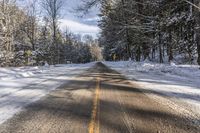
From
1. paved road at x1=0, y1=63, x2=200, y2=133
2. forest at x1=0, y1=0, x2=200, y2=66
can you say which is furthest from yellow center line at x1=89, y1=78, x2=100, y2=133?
forest at x1=0, y1=0, x2=200, y2=66

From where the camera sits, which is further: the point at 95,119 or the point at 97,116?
the point at 97,116

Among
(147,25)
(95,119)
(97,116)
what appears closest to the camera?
(95,119)

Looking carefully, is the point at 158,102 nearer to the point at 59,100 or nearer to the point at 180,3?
the point at 59,100

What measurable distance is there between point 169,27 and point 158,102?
15.5 m

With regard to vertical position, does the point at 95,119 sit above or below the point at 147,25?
below

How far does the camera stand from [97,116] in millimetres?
7801

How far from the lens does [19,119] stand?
24.9 ft

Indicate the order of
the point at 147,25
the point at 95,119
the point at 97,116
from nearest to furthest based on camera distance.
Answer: the point at 95,119 < the point at 97,116 < the point at 147,25

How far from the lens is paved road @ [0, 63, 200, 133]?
6652mm

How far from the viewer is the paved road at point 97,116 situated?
665 centimetres

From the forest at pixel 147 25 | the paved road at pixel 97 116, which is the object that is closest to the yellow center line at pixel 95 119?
the paved road at pixel 97 116

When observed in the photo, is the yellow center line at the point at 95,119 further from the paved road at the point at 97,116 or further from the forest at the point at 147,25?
the forest at the point at 147,25

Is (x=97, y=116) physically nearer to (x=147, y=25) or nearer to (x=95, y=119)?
(x=95, y=119)

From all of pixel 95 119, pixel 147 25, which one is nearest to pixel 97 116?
pixel 95 119
